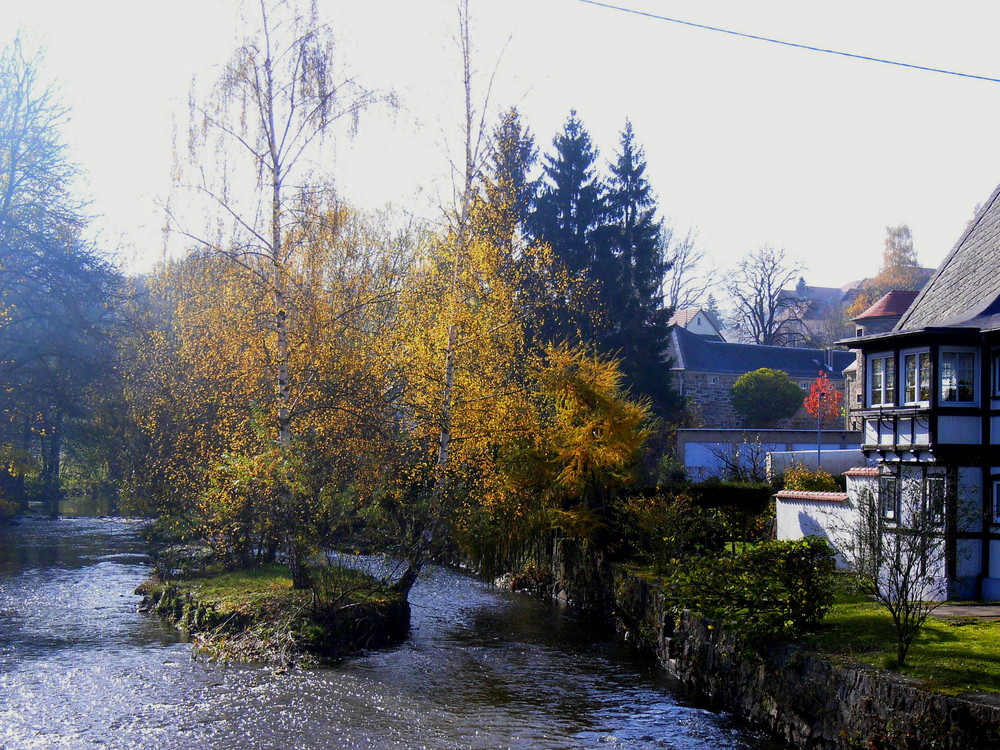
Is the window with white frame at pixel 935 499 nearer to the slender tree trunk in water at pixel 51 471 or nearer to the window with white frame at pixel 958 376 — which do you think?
the window with white frame at pixel 958 376

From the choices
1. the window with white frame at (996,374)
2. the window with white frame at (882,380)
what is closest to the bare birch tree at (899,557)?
the window with white frame at (996,374)

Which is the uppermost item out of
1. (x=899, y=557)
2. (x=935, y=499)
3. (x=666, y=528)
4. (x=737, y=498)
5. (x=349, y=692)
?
(x=935, y=499)

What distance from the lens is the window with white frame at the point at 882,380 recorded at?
49.2ft

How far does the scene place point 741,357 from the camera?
44.3 meters

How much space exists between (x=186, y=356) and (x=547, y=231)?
17.8 m

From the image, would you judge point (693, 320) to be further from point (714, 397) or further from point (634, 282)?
point (634, 282)

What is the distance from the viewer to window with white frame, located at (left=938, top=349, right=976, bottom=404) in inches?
554

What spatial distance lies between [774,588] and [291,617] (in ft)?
22.9

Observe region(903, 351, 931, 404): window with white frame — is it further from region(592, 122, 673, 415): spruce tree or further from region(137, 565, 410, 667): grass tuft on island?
region(592, 122, 673, 415): spruce tree

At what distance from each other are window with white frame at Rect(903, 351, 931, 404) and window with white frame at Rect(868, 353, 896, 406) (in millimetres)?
230

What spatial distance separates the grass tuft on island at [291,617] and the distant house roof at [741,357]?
2645 centimetres

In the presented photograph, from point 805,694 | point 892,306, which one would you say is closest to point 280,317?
point 805,694

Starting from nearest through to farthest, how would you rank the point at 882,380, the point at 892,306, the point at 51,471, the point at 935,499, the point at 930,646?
the point at 930,646 < the point at 935,499 < the point at 882,380 < the point at 892,306 < the point at 51,471

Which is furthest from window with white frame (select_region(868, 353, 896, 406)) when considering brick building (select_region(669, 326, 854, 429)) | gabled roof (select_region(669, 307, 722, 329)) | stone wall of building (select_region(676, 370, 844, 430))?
gabled roof (select_region(669, 307, 722, 329))
